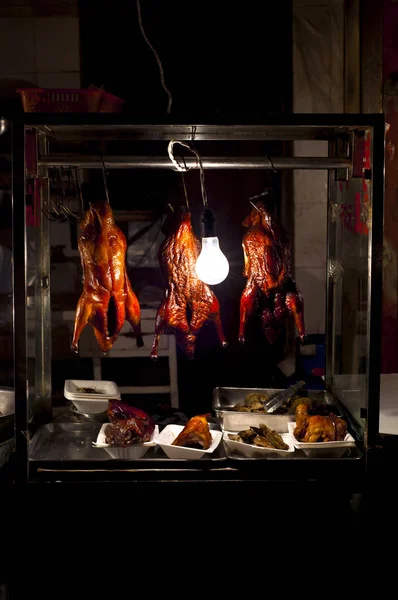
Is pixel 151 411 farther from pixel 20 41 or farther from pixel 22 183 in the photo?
pixel 20 41

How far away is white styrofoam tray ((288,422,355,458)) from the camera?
290cm

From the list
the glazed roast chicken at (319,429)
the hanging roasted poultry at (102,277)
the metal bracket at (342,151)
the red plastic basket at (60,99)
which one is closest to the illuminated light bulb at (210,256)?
the hanging roasted poultry at (102,277)

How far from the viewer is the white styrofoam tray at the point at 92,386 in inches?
139

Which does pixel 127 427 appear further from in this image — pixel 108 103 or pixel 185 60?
pixel 185 60

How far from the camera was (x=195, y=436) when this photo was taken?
117 inches

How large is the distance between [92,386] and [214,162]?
1.53 meters

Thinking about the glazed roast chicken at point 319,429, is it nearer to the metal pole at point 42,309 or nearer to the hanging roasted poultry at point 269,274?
the hanging roasted poultry at point 269,274

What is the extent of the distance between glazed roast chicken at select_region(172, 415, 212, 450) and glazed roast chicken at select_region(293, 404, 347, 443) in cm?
43

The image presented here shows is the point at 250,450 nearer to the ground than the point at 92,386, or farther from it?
nearer to the ground

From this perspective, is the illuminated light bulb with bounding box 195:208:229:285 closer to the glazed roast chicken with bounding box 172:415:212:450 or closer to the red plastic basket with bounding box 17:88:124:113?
the glazed roast chicken with bounding box 172:415:212:450

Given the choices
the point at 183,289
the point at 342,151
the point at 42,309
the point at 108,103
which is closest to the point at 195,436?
the point at 183,289

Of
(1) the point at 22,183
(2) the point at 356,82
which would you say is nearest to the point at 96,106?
(1) the point at 22,183

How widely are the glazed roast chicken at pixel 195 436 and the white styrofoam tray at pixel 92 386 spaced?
A: 68 centimetres

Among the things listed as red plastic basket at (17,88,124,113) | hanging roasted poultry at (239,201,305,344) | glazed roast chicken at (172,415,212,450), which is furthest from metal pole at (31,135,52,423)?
hanging roasted poultry at (239,201,305,344)
